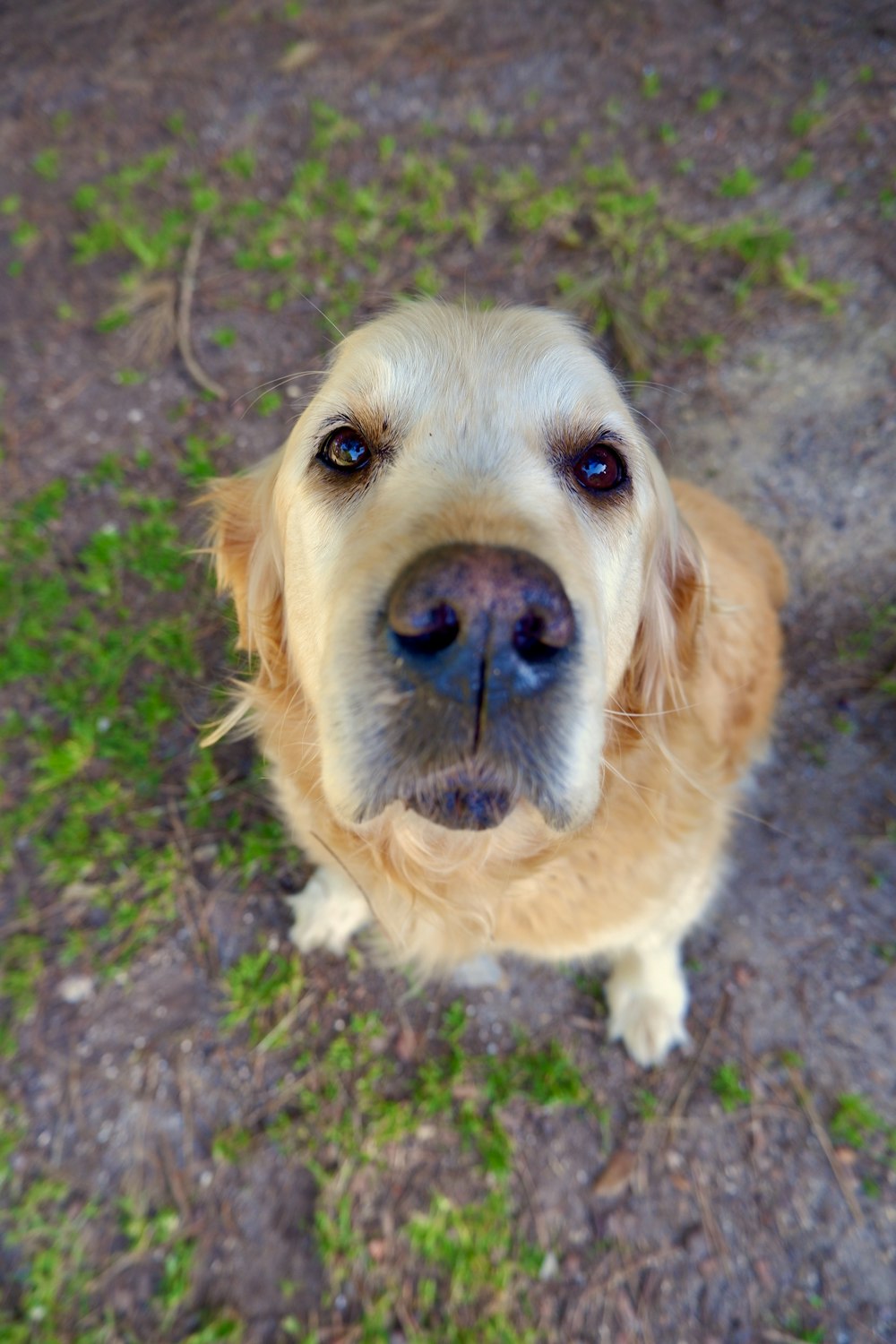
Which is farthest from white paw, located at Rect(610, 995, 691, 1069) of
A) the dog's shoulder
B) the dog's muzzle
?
the dog's muzzle

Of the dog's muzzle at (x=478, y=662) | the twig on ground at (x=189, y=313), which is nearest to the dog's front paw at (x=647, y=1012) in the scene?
the dog's muzzle at (x=478, y=662)

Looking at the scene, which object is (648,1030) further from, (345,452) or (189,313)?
(189,313)

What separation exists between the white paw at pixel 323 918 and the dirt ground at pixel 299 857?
0.44ft

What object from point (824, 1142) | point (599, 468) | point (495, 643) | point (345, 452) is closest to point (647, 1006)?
point (824, 1142)

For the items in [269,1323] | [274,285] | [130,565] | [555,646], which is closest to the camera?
[555,646]

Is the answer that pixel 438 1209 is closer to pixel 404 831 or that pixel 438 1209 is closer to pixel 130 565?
pixel 404 831

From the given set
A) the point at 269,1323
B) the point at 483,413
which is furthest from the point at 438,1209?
the point at 483,413

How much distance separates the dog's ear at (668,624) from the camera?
2.13 m

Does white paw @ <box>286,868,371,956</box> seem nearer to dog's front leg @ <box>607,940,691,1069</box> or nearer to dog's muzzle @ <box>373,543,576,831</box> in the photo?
dog's front leg @ <box>607,940,691,1069</box>

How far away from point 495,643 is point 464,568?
0.47 ft

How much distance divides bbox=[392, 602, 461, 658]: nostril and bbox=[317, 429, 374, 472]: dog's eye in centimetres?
75

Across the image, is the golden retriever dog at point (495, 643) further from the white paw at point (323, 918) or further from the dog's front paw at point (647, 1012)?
the white paw at point (323, 918)

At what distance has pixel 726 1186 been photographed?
2.90 meters

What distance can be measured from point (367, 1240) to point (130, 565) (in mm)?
3170
